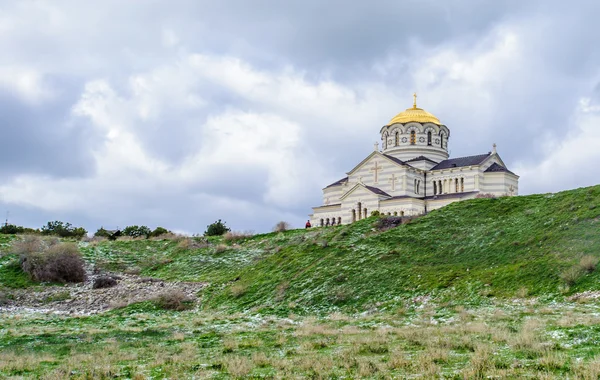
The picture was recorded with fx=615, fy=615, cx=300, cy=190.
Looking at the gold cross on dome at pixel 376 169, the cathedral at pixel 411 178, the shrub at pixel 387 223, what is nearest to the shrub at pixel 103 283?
the shrub at pixel 387 223

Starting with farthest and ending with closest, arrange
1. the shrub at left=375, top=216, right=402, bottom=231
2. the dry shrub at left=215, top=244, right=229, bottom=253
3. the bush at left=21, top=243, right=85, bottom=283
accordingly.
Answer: the dry shrub at left=215, top=244, right=229, bottom=253
the bush at left=21, top=243, right=85, bottom=283
the shrub at left=375, top=216, right=402, bottom=231

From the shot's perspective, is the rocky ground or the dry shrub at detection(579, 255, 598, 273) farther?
the rocky ground

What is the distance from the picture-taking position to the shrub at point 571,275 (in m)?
23.7

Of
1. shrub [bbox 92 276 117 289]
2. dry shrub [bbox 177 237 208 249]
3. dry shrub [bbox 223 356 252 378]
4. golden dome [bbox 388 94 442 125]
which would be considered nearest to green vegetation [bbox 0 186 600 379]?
dry shrub [bbox 223 356 252 378]

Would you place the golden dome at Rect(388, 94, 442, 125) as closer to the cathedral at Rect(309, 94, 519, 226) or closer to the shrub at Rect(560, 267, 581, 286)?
the cathedral at Rect(309, 94, 519, 226)

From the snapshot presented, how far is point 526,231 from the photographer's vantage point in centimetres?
3212

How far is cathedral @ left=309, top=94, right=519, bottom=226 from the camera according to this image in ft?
218

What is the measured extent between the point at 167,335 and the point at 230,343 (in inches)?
167

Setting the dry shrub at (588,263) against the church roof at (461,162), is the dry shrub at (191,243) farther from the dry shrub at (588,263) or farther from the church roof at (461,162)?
the dry shrub at (588,263)

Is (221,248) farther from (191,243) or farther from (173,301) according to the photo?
(173,301)

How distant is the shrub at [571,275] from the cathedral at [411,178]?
3891 cm

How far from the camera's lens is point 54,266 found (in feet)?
138

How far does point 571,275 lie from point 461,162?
4734cm

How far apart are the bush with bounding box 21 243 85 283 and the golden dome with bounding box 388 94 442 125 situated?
153ft
